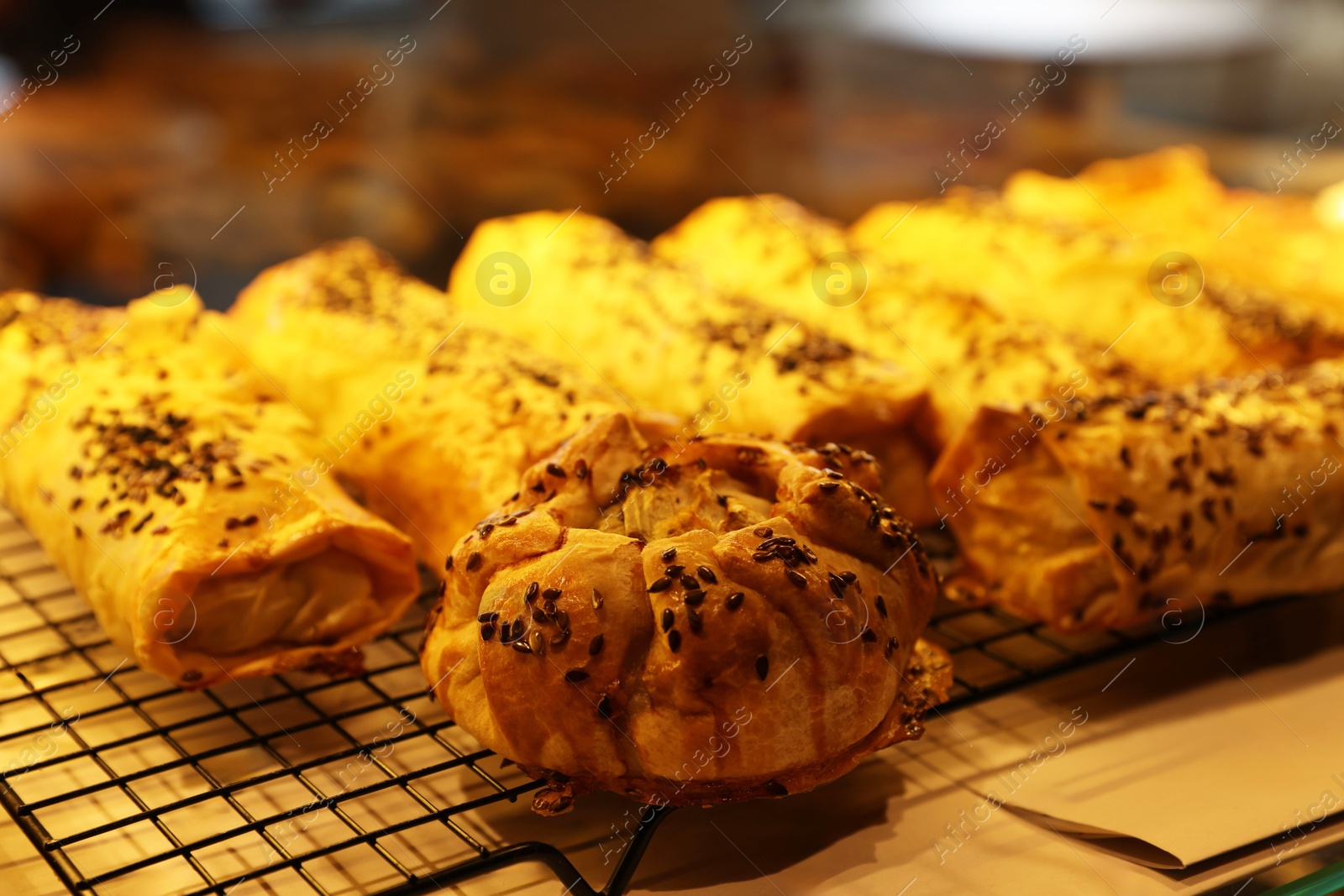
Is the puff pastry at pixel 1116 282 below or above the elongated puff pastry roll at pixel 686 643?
above

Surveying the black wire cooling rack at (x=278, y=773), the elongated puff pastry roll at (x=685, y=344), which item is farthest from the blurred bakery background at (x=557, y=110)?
the black wire cooling rack at (x=278, y=773)

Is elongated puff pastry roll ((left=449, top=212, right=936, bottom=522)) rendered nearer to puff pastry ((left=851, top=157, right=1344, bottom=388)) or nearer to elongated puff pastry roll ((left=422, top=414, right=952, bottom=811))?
elongated puff pastry roll ((left=422, top=414, right=952, bottom=811))

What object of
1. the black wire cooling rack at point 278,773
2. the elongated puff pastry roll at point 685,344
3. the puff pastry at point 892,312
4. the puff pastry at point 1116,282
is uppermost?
the puff pastry at point 1116,282

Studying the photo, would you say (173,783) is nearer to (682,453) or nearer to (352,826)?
(352,826)

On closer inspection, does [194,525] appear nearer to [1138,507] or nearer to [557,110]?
[1138,507]

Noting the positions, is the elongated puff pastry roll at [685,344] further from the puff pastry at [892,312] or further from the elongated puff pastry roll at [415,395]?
the elongated puff pastry roll at [415,395]

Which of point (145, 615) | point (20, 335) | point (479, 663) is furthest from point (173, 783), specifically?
point (20, 335)

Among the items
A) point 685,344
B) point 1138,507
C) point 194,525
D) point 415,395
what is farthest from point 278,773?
point 1138,507
